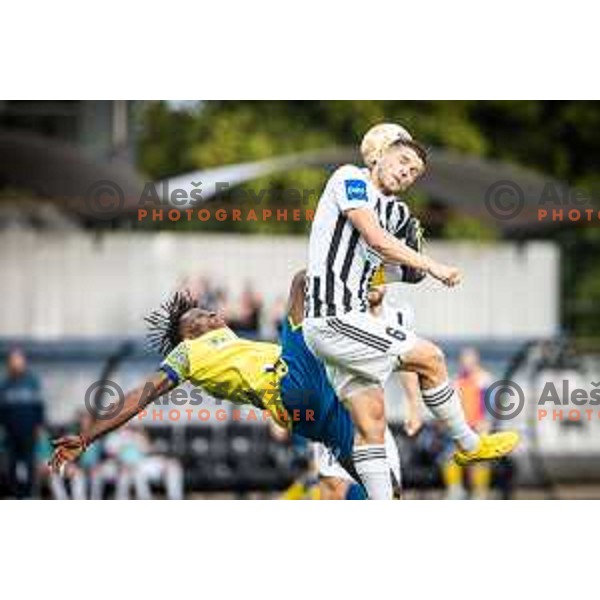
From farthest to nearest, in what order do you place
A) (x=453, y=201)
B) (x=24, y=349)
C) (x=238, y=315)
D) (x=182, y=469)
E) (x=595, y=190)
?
(x=595, y=190)
(x=453, y=201)
(x=24, y=349)
(x=182, y=469)
(x=238, y=315)

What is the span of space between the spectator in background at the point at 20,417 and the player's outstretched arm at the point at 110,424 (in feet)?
19.0

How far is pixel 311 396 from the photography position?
42.0 feet

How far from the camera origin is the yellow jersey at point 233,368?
12.8 meters

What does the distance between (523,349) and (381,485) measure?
7479 mm

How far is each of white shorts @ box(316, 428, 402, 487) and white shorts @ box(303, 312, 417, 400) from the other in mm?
377

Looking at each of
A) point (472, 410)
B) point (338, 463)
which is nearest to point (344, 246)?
point (338, 463)

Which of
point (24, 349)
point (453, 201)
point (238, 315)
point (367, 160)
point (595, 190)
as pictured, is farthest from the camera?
point (595, 190)

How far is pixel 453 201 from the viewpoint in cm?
2239

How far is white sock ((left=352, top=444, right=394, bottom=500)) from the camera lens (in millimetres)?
12445

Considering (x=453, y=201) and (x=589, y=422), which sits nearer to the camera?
(x=589, y=422)

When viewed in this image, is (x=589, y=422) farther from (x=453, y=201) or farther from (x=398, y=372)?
(x=398, y=372)
